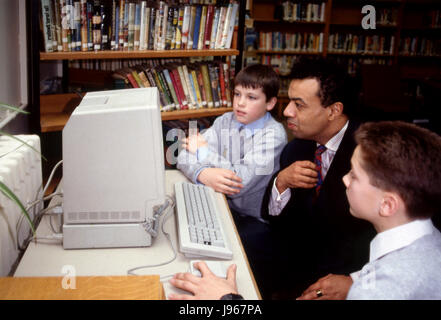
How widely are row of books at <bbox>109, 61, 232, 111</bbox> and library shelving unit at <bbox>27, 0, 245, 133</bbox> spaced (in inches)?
2.3

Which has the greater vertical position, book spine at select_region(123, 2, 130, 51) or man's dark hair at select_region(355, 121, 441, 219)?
book spine at select_region(123, 2, 130, 51)

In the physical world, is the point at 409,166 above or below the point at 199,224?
above

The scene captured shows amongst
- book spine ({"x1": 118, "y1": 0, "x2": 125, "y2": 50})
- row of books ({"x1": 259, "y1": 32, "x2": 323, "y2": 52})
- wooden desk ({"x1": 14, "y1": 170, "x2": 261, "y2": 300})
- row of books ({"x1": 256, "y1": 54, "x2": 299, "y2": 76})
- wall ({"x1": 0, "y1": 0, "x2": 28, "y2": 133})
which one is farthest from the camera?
row of books ({"x1": 256, "y1": 54, "x2": 299, "y2": 76})

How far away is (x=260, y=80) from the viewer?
2160mm

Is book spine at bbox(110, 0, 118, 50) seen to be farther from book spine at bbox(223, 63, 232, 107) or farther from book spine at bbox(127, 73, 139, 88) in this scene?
book spine at bbox(223, 63, 232, 107)

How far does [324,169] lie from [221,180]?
1.44 feet

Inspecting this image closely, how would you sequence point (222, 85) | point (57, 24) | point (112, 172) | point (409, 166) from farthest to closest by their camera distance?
1. point (222, 85)
2. point (57, 24)
3. point (112, 172)
4. point (409, 166)

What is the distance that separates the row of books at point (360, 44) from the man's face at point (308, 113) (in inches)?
178

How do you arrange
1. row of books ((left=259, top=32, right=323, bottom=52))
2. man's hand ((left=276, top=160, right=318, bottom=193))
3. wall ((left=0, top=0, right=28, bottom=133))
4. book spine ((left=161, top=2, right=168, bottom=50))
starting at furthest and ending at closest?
row of books ((left=259, top=32, right=323, bottom=52)) < book spine ((left=161, top=2, right=168, bottom=50)) < wall ((left=0, top=0, right=28, bottom=133)) < man's hand ((left=276, top=160, right=318, bottom=193))

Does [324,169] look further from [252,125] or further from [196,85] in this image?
[196,85]

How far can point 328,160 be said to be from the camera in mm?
1772

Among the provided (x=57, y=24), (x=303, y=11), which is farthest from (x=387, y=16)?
(x=57, y=24)

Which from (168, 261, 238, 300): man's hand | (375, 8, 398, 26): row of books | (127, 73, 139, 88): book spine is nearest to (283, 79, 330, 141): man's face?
(168, 261, 238, 300): man's hand

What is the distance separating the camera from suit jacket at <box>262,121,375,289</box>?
1.62 m
